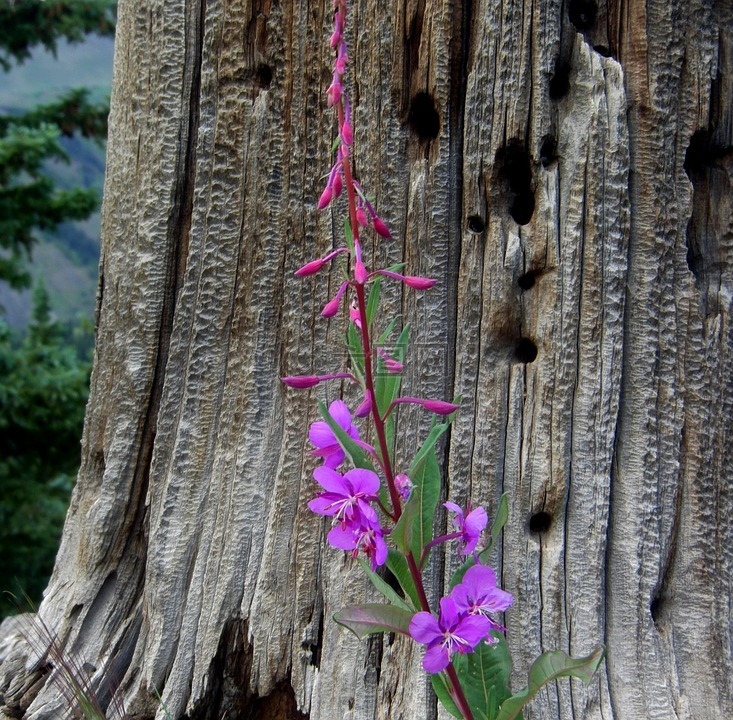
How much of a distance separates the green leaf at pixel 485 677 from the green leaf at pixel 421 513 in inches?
13.7

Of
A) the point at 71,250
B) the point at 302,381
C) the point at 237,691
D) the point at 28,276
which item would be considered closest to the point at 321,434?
Result: the point at 302,381

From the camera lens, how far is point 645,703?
7.66ft

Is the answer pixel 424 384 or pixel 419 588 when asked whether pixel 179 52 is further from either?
pixel 419 588

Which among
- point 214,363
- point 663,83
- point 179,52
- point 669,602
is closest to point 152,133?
point 179,52

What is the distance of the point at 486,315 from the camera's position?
2373 millimetres

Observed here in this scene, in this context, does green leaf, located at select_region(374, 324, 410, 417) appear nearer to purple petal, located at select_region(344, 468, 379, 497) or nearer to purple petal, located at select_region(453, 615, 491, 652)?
purple petal, located at select_region(344, 468, 379, 497)

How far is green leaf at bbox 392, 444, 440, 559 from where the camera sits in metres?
1.65

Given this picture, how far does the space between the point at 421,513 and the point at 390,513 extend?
0.23ft

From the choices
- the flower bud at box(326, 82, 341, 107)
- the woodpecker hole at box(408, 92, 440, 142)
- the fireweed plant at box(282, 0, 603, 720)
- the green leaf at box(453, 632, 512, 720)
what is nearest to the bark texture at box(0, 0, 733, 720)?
the woodpecker hole at box(408, 92, 440, 142)

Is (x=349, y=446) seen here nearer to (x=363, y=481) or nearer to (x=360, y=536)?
(x=363, y=481)

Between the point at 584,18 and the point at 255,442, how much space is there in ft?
5.40

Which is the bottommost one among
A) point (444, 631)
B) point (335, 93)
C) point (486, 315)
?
point (444, 631)

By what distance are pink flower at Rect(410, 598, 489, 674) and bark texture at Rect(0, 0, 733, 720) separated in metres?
0.70

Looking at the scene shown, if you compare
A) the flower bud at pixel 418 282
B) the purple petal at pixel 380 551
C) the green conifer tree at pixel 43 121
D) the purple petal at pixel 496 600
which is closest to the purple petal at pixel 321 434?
the purple petal at pixel 380 551
